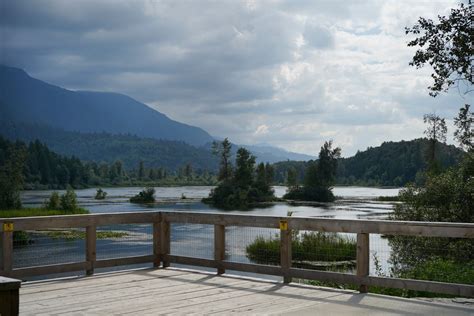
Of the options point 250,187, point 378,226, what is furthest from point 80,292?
point 250,187

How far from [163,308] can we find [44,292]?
2032 mm

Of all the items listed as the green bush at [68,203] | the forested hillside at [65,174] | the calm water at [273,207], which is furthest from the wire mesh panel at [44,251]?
the forested hillside at [65,174]

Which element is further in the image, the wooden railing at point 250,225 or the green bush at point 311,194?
the green bush at point 311,194

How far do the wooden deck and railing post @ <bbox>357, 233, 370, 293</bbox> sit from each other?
0.24 metres

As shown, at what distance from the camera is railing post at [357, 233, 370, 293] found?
835 cm

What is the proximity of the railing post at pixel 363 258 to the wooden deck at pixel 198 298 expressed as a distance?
9.5 inches

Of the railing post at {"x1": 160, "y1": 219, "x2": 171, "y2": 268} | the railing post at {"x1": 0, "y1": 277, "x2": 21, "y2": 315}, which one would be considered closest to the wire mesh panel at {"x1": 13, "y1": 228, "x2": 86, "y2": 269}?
the railing post at {"x1": 160, "y1": 219, "x2": 171, "y2": 268}

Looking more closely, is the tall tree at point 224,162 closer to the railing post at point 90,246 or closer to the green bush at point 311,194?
the green bush at point 311,194

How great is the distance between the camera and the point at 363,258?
8.42 metres

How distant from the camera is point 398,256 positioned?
59.2 ft

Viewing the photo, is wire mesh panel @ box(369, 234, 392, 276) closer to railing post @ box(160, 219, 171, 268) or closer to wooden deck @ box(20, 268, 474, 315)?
railing post @ box(160, 219, 171, 268)

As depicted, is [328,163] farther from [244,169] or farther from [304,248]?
[304,248]

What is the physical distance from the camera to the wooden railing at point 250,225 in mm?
7836

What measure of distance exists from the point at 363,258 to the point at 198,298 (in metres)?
2.24
